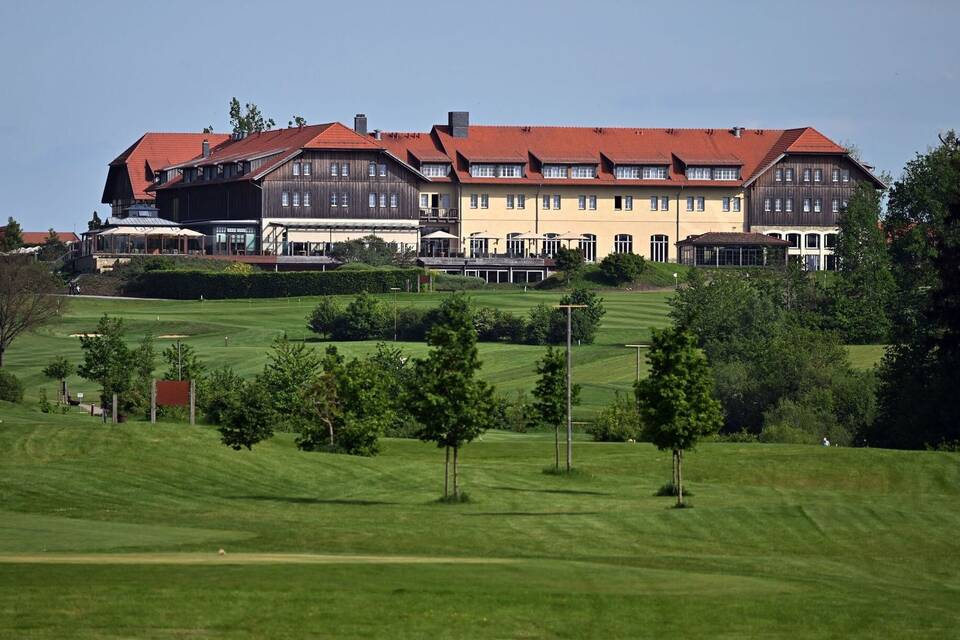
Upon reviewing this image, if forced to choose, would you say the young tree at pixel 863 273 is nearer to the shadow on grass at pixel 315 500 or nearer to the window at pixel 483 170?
the window at pixel 483 170

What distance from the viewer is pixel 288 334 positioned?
113125 mm

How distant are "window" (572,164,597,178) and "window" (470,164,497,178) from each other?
707 cm

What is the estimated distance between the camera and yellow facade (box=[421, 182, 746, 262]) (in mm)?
150000

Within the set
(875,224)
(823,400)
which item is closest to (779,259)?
(875,224)

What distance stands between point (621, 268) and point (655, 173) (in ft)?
67.5

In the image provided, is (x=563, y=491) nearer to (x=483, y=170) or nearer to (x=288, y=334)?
(x=288, y=334)

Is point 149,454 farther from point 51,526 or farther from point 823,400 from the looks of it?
point 823,400

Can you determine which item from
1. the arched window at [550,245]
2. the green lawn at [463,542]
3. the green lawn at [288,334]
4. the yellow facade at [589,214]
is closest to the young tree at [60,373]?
the green lawn at [288,334]

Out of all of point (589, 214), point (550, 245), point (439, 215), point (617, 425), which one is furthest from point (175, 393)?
point (589, 214)

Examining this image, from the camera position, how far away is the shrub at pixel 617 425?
76375 mm

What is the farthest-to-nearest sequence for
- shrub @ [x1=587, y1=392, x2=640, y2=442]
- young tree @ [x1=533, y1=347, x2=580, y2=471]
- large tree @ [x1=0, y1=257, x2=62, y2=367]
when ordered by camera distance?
large tree @ [x1=0, y1=257, x2=62, y2=367] < shrub @ [x1=587, y1=392, x2=640, y2=442] < young tree @ [x1=533, y1=347, x2=580, y2=471]

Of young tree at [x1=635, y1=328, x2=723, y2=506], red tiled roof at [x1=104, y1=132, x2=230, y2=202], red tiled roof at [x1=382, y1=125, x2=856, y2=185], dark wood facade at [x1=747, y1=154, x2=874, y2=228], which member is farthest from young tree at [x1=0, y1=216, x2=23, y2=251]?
young tree at [x1=635, y1=328, x2=723, y2=506]

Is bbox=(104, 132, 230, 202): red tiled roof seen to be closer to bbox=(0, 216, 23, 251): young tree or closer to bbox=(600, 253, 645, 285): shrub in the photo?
bbox=(0, 216, 23, 251): young tree

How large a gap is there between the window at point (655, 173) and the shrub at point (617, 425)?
74.7 metres
